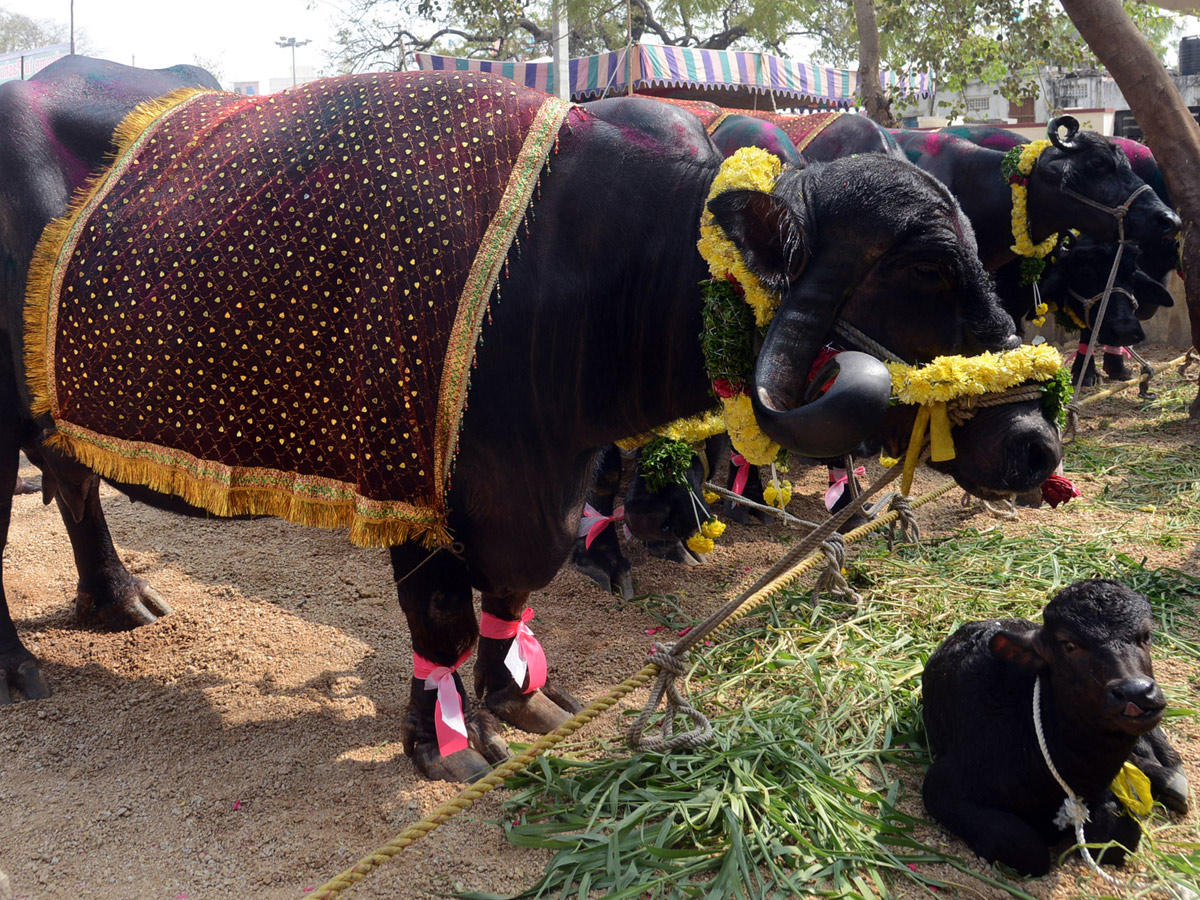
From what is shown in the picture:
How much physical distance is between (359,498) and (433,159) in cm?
90

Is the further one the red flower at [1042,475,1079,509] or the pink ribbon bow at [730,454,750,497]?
the pink ribbon bow at [730,454,750,497]

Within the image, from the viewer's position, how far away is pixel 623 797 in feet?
8.14

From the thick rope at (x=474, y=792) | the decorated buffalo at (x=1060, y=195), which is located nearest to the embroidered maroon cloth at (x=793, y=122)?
the decorated buffalo at (x=1060, y=195)

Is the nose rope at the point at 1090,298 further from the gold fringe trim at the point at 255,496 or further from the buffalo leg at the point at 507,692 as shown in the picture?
the gold fringe trim at the point at 255,496

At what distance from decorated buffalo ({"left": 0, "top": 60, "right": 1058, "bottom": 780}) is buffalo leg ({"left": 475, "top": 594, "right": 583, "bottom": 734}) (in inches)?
8.7

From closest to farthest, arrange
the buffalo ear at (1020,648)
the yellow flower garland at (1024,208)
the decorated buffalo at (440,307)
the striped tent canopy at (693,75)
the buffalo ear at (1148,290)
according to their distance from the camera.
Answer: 1. the decorated buffalo at (440,307)
2. the buffalo ear at (1020,648)
3. the yellow flower garland at (1024,208)
4. the buffalo ear at (1148,290)
5. the striped tent canopy at (693,75)

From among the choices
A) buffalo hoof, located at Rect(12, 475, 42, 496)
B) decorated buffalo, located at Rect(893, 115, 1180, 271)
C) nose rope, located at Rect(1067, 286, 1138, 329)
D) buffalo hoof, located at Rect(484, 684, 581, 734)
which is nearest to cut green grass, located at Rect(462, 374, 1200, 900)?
buffalo hoof, located at Rect(484, 684, 581, 734)

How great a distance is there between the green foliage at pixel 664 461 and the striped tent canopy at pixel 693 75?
331 inches

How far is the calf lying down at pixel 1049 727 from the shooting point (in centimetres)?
208

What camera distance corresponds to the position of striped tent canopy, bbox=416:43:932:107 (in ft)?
38.0

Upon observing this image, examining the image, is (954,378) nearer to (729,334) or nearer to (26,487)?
(729,334)

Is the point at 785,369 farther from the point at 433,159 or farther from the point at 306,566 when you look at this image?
the point at 306,566

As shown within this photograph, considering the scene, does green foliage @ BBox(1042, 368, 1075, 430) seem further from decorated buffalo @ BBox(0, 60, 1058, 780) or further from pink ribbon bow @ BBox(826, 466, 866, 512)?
pink ribbon bow @ BBox(826, 466, 866, 512)

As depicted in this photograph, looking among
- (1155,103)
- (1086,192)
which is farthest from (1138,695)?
(1155,103)
